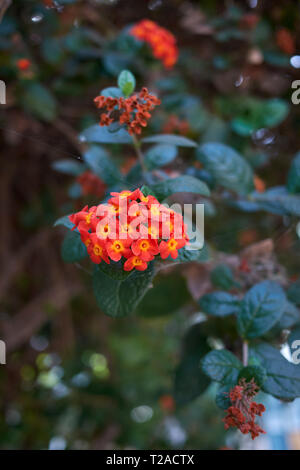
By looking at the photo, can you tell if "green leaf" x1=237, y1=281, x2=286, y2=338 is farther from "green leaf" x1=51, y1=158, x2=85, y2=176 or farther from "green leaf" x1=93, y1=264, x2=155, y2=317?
"green leaf" x1=51, y1=158, x2=85, y2=176

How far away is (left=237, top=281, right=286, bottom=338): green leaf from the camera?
2.26 ft

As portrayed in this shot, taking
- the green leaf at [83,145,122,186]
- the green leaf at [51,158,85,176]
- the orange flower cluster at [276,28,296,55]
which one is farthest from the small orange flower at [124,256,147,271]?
the orange flower cluster at [276,28,296,55]

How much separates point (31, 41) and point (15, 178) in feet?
2.31

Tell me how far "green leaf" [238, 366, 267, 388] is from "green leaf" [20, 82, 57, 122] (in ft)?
3.29

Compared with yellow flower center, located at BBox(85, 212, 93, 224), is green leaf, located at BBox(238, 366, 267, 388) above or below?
below

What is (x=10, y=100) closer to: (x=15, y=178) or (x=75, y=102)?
(x=75, y=102)

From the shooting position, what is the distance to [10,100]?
4.43ft

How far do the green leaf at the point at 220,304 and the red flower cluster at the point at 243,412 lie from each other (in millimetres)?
200

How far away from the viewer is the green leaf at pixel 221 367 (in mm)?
604

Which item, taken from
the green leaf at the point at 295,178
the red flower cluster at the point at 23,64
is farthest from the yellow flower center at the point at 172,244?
the red flower cluster at the point at 23,64

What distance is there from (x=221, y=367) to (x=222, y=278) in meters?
0.26

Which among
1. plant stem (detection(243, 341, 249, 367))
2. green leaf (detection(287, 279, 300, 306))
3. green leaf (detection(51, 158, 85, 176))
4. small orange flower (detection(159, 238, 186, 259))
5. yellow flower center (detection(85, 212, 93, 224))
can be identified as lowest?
plant stem (detection(243, 341, 249, 367))

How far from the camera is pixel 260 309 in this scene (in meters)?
0.70

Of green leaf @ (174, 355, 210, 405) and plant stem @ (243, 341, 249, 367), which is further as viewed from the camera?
green leaf @ (174, 355, 210, 405)
